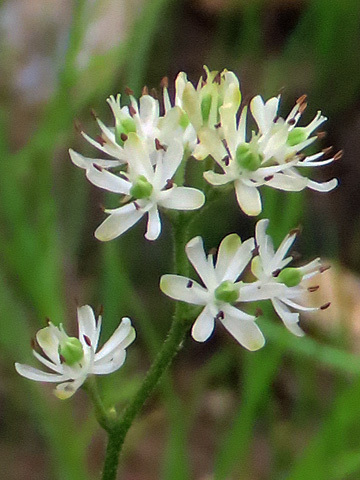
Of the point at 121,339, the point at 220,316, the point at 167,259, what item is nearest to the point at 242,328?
the point at 220,316

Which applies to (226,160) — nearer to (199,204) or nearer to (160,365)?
(199,204)

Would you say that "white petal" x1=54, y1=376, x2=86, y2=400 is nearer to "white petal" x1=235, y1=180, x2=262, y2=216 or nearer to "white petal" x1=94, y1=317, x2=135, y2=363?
"white petal" x1=94, y1=317, x2=135, y2=363

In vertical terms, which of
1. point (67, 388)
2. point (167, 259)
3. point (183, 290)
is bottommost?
point (167, 259)

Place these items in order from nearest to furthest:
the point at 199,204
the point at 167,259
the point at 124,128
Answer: the point at 199,204, the point at 124,128, the point at 167,259

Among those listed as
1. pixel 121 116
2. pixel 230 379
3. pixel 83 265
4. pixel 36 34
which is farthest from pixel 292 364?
pixel 36 34

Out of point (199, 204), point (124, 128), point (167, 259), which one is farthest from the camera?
point (167, 259)

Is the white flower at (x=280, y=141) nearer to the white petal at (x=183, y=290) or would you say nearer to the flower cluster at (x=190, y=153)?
the flower cluster at (x=190, y=153)

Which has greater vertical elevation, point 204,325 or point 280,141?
point 280,141
